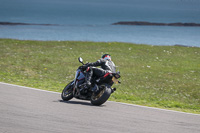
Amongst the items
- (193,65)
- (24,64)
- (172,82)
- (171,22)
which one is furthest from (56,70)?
(171,22)

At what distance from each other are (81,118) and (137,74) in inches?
525

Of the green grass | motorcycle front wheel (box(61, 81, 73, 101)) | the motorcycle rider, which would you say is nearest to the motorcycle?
motorcycle front wheel (box(61, 81, 73, 101))

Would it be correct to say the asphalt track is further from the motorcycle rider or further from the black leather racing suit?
the black leather racing suit

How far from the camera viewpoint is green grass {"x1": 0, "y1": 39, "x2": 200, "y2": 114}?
14673 mm

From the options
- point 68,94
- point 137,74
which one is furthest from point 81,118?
point 137,74

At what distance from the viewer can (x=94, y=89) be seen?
11.4 meters

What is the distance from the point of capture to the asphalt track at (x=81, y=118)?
812 cm

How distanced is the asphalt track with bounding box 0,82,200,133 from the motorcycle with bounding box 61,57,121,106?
0.24m

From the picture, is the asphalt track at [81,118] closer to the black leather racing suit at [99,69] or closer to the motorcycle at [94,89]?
the motorcycle at [94,89]

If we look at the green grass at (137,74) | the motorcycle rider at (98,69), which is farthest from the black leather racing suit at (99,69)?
the green grass at (137,74)

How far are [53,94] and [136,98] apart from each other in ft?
10.6

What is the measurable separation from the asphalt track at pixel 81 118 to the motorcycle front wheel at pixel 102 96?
187 mm

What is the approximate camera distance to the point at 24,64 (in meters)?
23.3

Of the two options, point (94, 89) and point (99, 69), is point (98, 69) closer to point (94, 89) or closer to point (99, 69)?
point (99, 69)
